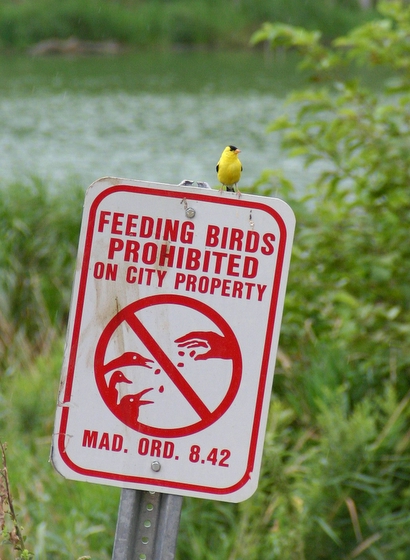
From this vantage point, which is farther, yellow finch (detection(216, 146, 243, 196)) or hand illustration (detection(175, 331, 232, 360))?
yellow finch (detection(216, 146, 243, 196))

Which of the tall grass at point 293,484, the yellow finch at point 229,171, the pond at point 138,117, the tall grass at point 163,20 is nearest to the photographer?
the yellow finch at point 229,171

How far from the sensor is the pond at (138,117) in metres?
10.8

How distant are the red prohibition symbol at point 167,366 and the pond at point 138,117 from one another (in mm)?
5028

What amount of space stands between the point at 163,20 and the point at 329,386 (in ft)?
105

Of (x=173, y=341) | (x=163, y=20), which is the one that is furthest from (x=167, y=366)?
(x=163, y=20)

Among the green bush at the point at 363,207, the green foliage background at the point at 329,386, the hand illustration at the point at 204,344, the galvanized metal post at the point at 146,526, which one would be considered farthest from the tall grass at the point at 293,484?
the hand illustration at the point at 204,344

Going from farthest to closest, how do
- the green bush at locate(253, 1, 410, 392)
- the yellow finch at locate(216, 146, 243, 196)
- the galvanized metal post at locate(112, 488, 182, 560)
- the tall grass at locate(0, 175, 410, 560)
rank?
the green bush at locate(253, 1, 410, 392) < the tall grass at locate(0, 175, 410, 560) < the yellow finch at locate(216, 146, 243, 196) < the galvanized metal post at locate(112, 488, 182, 560)

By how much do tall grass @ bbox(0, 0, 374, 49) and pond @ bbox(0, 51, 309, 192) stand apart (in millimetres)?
→ 3158

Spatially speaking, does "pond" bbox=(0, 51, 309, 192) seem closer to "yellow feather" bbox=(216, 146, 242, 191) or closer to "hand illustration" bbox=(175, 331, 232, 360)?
"yellow feather" bbox=(216, 146, 242, 191)

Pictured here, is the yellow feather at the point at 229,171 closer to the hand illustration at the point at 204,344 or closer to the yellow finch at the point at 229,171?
the yellow finch at the point at 229,171

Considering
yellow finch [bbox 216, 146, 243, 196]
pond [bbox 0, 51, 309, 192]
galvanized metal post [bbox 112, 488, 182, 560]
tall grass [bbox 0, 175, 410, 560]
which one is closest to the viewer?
galvanized metal post [bbox 112, 488, 182, 560]

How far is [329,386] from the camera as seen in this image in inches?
145

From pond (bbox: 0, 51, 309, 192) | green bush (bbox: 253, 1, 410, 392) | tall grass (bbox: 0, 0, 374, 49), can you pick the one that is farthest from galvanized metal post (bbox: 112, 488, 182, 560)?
tall grass (bbox: 0, 0, 374, 49)

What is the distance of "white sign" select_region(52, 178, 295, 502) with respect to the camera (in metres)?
1.29
